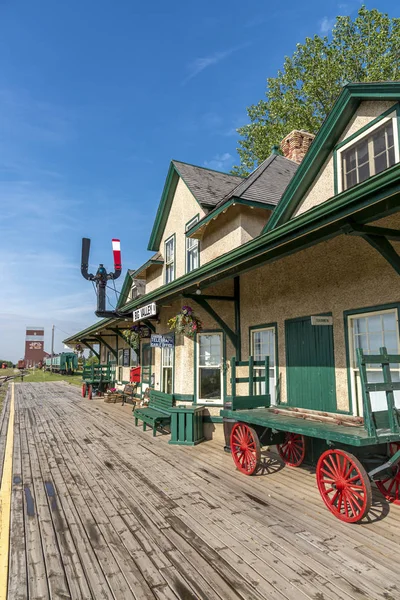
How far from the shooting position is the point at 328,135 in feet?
25.1

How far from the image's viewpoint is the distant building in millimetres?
84438

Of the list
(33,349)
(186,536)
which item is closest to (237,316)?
(186,536)

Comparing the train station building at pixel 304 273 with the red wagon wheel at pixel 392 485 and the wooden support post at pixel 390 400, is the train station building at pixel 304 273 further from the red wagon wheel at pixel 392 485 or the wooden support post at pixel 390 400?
the wooden support post at pixel 390 400

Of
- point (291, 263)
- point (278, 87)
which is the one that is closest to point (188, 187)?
point (291, 263)

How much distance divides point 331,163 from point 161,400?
751 centimetres

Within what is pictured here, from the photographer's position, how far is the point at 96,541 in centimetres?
412

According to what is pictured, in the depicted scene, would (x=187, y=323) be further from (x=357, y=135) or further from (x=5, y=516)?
(x=357, y=135)

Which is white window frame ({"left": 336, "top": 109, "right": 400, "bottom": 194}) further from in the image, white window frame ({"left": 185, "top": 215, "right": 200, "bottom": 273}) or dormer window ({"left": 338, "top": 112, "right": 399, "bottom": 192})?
white window frame ({"left": 185, "top": 215, "right": 200, "bottom": 273})

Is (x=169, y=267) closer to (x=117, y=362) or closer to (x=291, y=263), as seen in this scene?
(x=291, y=263)

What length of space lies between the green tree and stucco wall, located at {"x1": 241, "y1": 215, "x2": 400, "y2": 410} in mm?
19404

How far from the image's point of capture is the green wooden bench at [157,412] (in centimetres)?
945

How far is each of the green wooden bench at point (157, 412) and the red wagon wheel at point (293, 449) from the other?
3053mm

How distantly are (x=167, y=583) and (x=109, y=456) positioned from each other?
489cm

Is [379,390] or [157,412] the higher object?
A: [379,390]
